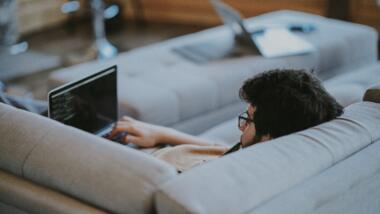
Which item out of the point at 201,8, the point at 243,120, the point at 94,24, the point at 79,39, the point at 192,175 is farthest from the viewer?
the point at 201,8

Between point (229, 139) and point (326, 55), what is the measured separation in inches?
43.9

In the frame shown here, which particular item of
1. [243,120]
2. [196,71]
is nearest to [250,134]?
[243,120]

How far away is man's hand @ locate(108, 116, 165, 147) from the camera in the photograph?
2.40m

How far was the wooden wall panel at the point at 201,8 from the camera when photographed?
5438 millimetres

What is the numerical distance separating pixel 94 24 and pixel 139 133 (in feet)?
10.4

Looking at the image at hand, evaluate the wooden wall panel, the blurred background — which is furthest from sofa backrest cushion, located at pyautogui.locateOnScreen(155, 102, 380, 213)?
the wooden wall panel

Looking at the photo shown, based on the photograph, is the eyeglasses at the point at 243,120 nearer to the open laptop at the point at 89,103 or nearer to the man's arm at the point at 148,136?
the man's arm at the point at 148,136

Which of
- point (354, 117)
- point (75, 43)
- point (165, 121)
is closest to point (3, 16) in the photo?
point (75, 43)

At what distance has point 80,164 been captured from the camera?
5.32 feet

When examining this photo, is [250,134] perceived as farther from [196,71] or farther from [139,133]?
[196,71]

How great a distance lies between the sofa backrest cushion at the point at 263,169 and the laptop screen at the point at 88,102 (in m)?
0.81

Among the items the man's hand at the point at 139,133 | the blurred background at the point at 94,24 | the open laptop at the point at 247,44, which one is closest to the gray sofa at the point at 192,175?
the man's hand at the point at 139,133

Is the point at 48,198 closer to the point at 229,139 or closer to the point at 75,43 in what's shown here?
the point at 229,139

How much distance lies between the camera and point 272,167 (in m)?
1.56
